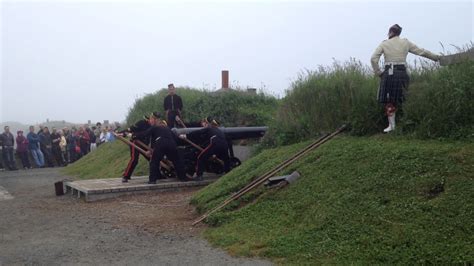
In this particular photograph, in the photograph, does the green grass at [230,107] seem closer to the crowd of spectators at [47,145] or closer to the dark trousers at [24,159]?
the crowd of spectators at [47,145]

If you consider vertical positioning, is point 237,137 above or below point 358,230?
above

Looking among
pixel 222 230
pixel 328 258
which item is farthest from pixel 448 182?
pixel 222 230

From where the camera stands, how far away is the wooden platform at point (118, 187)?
38.1 feet

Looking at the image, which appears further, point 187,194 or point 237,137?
point 237,137

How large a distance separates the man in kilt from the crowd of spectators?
1535 centimetres

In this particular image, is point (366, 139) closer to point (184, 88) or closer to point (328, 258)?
point (328, 258)

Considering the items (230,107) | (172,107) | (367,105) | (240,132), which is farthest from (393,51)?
(230,107)

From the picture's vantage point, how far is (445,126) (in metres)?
7.55

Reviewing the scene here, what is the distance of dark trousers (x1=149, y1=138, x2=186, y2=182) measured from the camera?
12.1m

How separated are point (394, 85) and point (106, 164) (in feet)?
39.9

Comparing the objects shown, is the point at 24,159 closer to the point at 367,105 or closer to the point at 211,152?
the point at 211,152

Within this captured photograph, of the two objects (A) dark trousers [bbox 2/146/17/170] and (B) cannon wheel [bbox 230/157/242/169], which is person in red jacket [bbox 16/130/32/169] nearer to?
(A) dark trousers [bbox 2/146/17/170]

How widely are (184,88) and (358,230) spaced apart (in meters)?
16.2

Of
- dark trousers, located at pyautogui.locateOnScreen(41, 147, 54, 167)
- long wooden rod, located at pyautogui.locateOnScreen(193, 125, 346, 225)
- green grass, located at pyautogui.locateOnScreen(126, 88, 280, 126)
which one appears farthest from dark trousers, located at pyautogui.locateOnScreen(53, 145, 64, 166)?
long wooden rod, located at pyautogui.locateOnScreen(193, 125, 346, 225)
